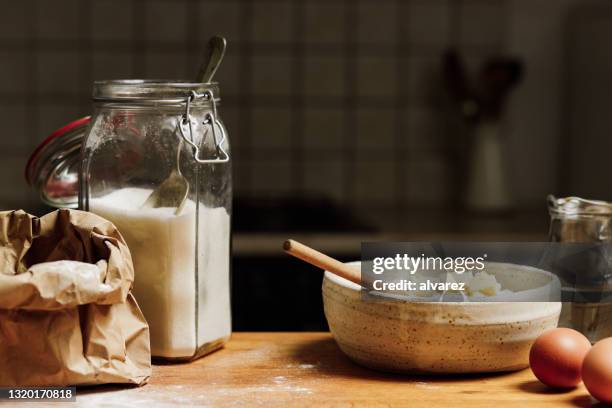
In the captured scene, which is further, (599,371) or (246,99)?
(246,99)

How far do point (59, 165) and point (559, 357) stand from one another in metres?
0.57

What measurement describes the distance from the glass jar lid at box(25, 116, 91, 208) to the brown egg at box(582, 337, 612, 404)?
57 cm

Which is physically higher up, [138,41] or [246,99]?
[138,41]

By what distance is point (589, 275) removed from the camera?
0.94 m

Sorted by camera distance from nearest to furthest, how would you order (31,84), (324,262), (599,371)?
(599,371), (324,262), (31,84)

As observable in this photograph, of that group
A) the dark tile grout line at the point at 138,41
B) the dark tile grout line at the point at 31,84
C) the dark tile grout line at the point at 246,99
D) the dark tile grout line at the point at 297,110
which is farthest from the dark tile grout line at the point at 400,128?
the dark tile grout line at the point at 31,84

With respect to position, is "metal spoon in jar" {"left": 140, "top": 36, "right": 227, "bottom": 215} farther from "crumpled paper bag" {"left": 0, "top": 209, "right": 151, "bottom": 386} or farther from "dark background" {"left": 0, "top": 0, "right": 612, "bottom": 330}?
"dark background" {"left": 0, "top": 0, "right": 612, "bottom": 330}

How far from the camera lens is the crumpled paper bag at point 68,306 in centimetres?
78

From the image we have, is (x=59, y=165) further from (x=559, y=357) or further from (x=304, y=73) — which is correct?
(x=304, y=73)

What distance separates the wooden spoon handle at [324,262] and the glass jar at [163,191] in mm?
109

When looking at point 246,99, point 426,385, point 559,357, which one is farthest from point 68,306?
point 246,99

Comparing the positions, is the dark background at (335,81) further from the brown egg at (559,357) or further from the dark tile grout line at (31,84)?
the brown egg at (559,357)

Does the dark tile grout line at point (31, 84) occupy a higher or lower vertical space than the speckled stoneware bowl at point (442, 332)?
higher

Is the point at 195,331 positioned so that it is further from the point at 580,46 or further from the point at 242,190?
the point at 580,46
